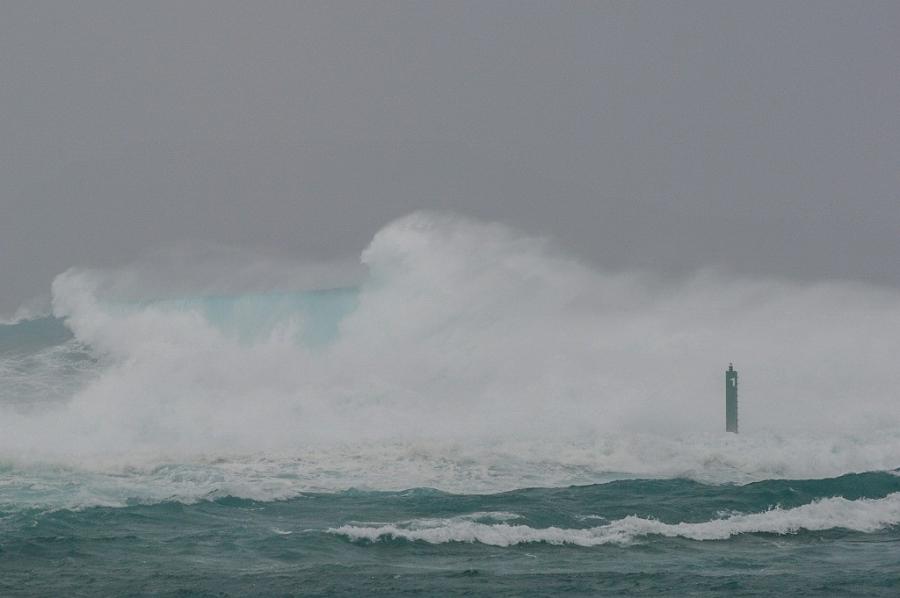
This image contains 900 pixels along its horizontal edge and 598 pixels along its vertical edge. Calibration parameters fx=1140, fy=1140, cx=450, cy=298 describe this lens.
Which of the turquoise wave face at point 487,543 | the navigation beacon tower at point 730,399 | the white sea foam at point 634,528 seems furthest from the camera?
the navigation beacon tower at point 730,399

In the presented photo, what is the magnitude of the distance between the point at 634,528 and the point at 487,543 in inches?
108

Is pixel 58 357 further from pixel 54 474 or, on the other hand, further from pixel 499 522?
pixel 499 522

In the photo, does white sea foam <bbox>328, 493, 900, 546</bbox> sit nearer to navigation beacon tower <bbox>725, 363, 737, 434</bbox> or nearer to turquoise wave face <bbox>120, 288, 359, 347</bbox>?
navigation beacon tower <bbox>725, 363, 737, 434</bbox>

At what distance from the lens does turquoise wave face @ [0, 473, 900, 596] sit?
16.2 metres

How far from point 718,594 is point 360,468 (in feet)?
39.5

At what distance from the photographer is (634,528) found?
1978 cm

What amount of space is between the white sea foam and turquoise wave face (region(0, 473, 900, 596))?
4 centimetres

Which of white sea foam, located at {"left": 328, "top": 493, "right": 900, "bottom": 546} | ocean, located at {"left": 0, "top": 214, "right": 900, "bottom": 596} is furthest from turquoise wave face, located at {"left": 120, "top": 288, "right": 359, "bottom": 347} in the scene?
white sea foam, located at {"left": 328, "top": 493, "right": 900, "bottom": 546}

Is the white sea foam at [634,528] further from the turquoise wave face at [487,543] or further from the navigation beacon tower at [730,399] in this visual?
the navigation beacon tower at [730,399]

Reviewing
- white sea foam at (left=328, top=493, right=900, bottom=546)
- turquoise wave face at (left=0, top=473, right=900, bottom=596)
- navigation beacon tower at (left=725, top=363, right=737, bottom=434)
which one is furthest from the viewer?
navigation beacon tower at (left=725, top=363, right=737, bottom=434)

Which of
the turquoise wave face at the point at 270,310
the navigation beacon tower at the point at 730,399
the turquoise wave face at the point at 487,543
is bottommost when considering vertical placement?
the turquoise wave face at the point at 487,543

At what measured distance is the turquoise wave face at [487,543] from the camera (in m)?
16.2

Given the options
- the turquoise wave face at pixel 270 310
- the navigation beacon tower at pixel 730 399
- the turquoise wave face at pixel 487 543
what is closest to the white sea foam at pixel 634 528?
the turquoise wave face at pixel 487 543

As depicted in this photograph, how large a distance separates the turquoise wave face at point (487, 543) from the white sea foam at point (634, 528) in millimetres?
35
